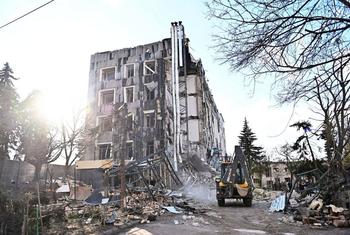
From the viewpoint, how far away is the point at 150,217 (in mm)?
10078

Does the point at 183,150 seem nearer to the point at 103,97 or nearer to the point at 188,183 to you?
the point at 188,183

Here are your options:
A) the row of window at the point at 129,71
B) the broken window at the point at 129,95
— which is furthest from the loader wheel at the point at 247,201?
the row of window at the point at 129,71

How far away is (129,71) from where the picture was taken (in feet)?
111

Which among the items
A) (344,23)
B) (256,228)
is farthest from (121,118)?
(344,23)

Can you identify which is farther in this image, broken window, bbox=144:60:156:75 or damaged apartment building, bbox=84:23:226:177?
broken window, bbox=144:60:156:75

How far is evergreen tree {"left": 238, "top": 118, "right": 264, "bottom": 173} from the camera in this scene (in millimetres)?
47906

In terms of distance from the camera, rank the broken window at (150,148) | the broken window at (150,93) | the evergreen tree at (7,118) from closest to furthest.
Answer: the evergreen tree at (7,118), the broken window at (150,148), the broken window at (150,93)

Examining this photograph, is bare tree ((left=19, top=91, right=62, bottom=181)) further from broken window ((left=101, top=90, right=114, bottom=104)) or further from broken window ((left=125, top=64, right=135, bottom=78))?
broken window ((left=125, top=64, right=135, bottom=78))

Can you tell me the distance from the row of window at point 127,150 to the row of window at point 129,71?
8.41 metres

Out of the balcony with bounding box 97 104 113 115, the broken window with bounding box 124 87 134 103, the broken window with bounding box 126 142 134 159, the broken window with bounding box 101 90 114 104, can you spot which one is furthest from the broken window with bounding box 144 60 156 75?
the broken window with bounding box 126 142 134 159

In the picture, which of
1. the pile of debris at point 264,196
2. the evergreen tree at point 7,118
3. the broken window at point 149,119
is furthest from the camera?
the broken window at point 149,119

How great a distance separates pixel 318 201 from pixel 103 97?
90.8ft

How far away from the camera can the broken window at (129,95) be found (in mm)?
32375

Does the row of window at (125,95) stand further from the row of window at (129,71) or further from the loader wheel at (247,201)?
the loader wheel at (247,201)
